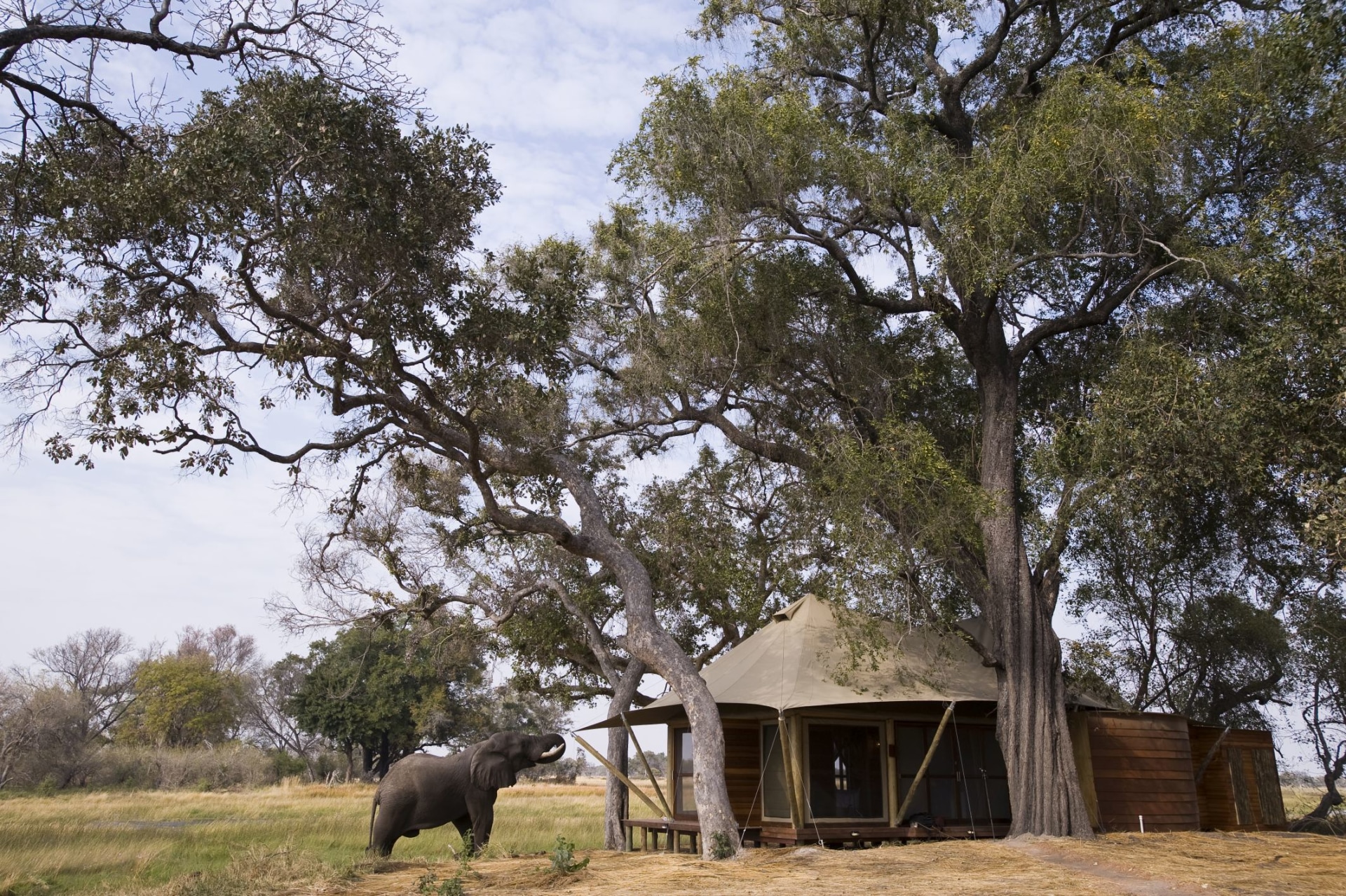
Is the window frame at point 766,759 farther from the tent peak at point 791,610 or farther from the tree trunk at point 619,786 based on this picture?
the tree trunk at point 619,786

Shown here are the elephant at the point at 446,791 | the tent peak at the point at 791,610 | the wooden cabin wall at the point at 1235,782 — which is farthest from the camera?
the wooden cabin wall at the point at 1235,782

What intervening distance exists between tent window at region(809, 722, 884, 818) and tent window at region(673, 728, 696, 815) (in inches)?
94.2

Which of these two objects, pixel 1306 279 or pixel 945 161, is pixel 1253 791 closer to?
pixel 1306 279

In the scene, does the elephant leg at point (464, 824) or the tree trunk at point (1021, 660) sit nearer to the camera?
the tree trunk at point (1021, 660)

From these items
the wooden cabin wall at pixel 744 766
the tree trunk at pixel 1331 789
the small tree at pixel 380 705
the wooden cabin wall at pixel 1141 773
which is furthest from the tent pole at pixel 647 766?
the small tree at pixel 380 705

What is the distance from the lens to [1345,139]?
11.2 metres

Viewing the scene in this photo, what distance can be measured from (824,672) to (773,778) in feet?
7.16

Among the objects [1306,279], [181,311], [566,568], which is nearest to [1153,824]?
[1306,279]

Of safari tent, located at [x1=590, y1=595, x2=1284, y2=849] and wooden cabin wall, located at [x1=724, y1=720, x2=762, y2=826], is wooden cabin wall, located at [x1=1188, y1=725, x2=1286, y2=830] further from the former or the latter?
wooden cabin wall, located at [x1=724, y1=720, x2=762, y2=826]

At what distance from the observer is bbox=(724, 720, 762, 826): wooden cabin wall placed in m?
14.5

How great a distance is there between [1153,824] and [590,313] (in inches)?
445

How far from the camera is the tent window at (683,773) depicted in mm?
15305

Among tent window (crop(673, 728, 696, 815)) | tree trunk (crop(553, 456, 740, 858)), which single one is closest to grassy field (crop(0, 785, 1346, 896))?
tree trunk (crop(553, 456, 740, 858))

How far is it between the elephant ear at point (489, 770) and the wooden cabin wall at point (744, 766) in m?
3.47
